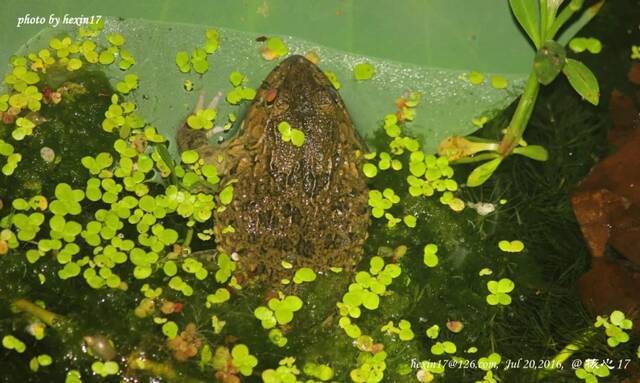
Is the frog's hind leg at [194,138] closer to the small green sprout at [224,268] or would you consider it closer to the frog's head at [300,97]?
the frog's head at [300,97]

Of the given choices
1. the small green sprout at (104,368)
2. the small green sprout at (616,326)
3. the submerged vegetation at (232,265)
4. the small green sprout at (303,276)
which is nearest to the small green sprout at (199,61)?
the submerged vegetation at (232,265)

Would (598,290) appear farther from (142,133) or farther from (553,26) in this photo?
(142,133)

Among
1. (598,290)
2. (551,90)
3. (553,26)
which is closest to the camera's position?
(553,26)

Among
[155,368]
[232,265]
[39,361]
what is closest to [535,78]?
[232,265]

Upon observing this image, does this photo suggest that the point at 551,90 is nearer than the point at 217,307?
No

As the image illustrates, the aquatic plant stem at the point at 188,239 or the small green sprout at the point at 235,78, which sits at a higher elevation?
the small green sprout at the point at 235,78

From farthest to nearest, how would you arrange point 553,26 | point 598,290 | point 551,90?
point 551,90, point 598,290, point 553,26

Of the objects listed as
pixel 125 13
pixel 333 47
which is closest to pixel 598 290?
pixel 333 47
